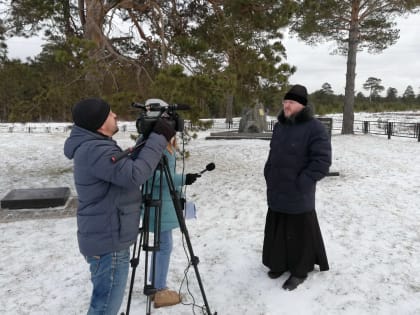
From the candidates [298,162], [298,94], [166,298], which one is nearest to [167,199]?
[166,298]

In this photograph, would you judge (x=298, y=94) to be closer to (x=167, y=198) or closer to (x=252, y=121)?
(x=167, y=198)

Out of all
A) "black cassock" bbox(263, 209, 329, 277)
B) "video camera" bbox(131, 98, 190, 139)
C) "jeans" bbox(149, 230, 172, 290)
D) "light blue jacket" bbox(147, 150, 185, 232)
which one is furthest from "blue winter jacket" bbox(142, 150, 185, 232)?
"black cassock" bbox(263, 209, 329, 277)

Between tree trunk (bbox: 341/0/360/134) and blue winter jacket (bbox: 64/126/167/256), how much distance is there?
16.6m

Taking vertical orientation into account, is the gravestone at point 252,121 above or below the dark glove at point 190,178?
above

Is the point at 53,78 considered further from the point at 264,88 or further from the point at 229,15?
the point at 264,88

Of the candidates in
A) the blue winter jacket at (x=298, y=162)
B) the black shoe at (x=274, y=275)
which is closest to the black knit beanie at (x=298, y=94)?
the blue winter jacket at (x=298, y=162)

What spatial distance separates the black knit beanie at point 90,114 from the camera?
206 cm

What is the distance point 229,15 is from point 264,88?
1.77 metres

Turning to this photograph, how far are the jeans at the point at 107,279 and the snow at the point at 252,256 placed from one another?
91 centimetres

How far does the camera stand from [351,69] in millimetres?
16969

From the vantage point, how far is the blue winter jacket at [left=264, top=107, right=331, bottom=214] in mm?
3092

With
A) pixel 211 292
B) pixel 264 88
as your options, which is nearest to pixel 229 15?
pixel 264 88

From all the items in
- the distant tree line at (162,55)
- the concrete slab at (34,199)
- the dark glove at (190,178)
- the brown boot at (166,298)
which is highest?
the distant tree line at (162,55)

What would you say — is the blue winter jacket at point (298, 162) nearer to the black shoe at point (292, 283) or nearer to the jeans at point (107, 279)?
the black shoe at point (292, 283)
